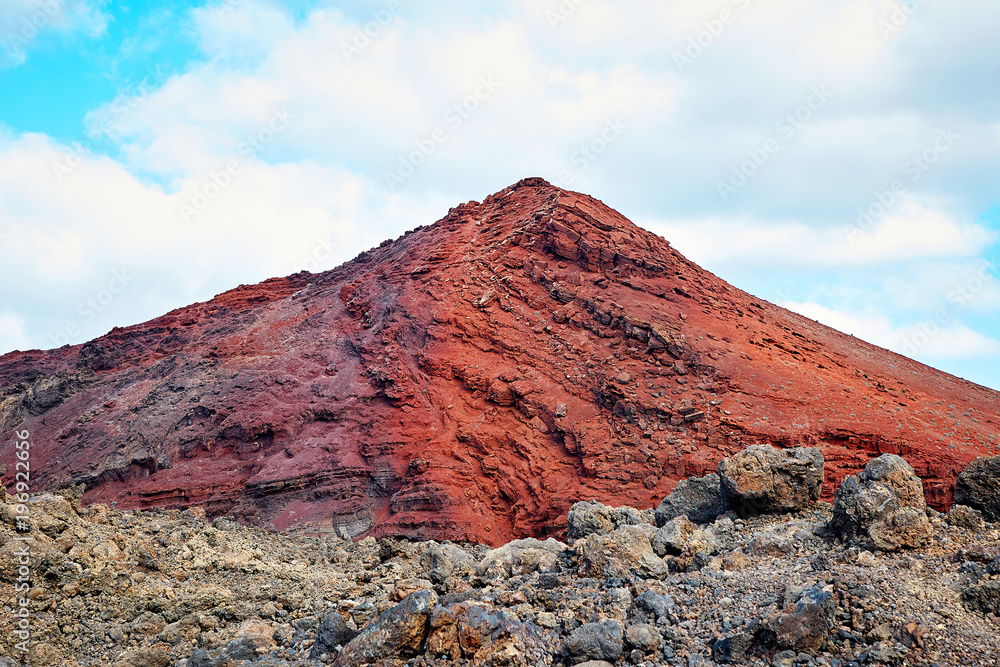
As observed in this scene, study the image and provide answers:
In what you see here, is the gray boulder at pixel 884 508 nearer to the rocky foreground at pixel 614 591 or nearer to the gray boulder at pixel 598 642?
the rocky foreground at pixel 614 591

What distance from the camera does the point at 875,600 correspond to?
7254mm

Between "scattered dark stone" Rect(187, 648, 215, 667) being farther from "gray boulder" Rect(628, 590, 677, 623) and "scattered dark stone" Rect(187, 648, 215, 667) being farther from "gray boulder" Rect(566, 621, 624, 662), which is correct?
"gray boulder" Rect(628, 590, 677, 623)

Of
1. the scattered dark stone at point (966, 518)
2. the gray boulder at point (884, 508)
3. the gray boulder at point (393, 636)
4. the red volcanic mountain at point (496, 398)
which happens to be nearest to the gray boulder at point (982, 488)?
the scattered dark stone at point (966, 518)

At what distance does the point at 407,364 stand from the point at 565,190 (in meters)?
10.9

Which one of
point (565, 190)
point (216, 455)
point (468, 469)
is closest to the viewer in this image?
point (468, 469)

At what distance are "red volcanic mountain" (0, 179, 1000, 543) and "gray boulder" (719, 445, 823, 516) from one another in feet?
18.0

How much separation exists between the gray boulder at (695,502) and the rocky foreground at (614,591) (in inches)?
1.5

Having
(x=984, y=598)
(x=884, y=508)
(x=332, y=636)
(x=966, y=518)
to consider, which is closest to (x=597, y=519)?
(x=884, y=508)

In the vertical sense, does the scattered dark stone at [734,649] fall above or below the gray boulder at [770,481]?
below

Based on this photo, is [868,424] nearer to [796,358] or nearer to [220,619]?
[796,358]

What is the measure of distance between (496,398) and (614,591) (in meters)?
13.5

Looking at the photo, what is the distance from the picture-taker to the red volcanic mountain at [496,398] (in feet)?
63.7

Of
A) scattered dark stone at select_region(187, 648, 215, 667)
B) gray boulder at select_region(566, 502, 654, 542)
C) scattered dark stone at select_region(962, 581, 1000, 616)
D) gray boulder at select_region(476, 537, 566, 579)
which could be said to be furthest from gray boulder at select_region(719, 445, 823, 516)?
scattered dark stone at select_region(187, 648, 215, 667)

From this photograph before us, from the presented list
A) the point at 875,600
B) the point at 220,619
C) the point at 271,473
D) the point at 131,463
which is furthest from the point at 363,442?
the point at 875,600
